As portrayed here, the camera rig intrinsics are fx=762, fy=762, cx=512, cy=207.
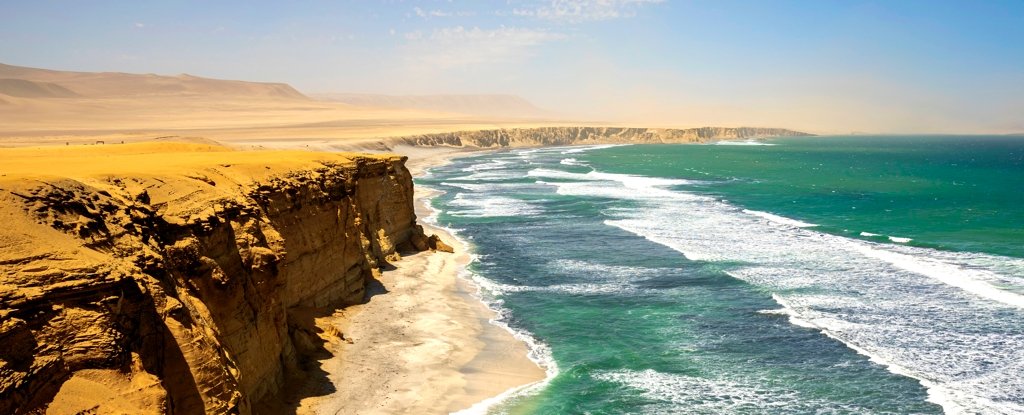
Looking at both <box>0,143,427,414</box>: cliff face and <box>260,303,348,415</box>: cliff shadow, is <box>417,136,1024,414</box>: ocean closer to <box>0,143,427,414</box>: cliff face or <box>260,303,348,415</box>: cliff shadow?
<box>260,303,348,415</box>: cliff shadow

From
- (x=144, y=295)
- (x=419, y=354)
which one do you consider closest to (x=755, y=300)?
(x=419, y=354)

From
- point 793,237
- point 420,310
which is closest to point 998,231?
point 793,237

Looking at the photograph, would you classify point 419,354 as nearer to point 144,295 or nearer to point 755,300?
point 144,295

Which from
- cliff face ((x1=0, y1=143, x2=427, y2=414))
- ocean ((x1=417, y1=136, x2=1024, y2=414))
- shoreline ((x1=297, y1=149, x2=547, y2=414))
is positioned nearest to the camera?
cliff face ((x1=0, y1=143, x2=427, y2=414))

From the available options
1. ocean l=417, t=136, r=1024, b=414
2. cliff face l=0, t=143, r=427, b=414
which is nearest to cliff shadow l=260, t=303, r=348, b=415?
cliff face l=0, t=143, r=427, b=414

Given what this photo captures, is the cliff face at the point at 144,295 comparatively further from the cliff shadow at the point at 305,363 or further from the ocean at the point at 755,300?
the ocean at the point at 755,300

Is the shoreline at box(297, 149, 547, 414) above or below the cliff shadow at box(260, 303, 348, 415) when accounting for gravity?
below
